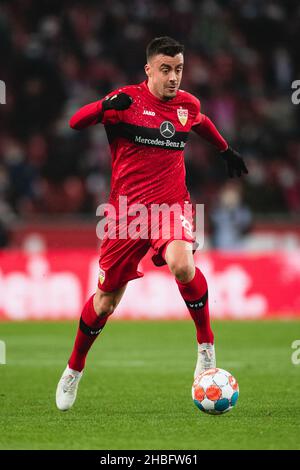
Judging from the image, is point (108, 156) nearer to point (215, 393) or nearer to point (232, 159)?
point (232, 159)

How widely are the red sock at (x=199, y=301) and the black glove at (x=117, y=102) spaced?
1179mm

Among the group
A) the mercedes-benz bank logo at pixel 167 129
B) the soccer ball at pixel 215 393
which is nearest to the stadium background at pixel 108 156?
the mercedes-benz bank logo at pixel 167 129

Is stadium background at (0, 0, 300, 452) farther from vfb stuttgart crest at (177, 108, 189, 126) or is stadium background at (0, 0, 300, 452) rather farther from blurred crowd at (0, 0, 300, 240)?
vfb stuttgart crest at (177, 108, 189, 126)

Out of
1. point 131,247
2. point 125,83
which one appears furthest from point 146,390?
point 125,83

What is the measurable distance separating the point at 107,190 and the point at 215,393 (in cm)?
1056

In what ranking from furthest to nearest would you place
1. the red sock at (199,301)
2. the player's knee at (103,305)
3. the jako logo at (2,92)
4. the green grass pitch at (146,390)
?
the jako logo at (2,92) < the player's knee at (103,305) < the red sock at (199,301) < the green grass pitch at (146,390)

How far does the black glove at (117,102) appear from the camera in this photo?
22.6 ft

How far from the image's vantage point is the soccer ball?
6609mm

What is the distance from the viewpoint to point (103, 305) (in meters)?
7.17

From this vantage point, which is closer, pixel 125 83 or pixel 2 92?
pixel 2 92

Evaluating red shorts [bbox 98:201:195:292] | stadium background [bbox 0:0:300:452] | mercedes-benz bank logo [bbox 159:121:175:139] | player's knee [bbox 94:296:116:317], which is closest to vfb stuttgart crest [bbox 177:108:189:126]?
mercedes-benz bank logo [bbox 159:121:175:139]

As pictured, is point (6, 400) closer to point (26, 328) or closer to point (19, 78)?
point (26, 328)

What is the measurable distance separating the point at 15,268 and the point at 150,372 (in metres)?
5.90

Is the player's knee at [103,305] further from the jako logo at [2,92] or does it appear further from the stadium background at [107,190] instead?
the jako logo at [2,92]
